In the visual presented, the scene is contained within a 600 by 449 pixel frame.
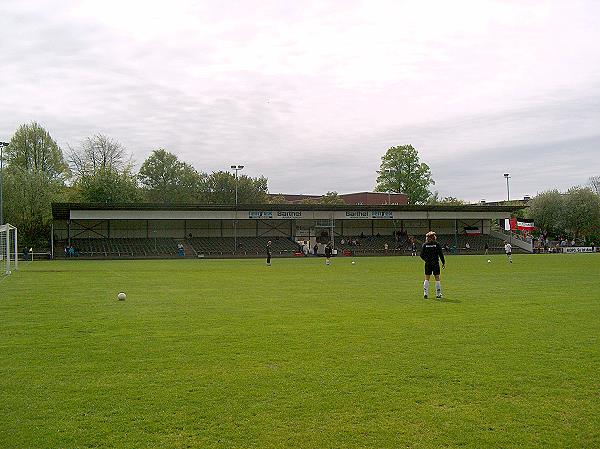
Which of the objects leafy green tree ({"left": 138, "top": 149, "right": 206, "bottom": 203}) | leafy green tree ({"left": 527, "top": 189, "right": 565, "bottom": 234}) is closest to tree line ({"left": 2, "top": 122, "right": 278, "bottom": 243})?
leafy green tree ({"left": 138, "top": 149, "right": 206, "bottom": 203})

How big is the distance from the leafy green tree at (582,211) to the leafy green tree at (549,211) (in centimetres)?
89

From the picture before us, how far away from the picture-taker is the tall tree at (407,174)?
354ft

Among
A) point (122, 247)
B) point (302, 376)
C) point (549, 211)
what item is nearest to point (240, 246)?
point (122, 247)

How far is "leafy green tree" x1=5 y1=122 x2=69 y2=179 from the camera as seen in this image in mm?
78000

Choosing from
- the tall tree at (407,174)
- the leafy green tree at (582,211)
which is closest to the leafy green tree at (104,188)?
the tall tree at (407,174)

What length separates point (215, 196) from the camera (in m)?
101

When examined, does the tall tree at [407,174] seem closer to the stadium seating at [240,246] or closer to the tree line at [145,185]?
the tree line at [145,185]

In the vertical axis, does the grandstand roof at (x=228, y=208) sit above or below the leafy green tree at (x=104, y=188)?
below

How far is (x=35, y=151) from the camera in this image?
3115 inches

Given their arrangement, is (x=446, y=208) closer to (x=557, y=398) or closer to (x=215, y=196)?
(x=215, y=196)

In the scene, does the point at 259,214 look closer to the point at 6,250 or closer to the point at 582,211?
the point at 6,250

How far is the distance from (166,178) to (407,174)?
42718mm

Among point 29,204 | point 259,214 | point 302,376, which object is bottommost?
point 302,376

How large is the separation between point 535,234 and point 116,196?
217 ft
